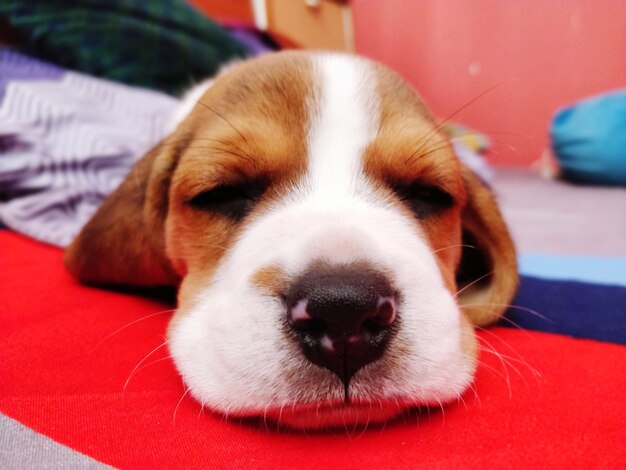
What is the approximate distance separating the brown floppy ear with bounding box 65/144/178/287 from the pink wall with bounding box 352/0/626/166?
319 cm

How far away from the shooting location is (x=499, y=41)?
5.48m

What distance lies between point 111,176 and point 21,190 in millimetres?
481

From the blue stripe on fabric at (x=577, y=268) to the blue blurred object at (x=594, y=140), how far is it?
3071mm

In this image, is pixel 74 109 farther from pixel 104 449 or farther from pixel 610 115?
pixel 610 115

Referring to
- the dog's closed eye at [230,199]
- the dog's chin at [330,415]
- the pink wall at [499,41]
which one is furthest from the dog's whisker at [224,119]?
the pink wall at [499,41]

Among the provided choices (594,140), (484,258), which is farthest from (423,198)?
(594,140)

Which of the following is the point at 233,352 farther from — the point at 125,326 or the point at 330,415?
the point at 125,326

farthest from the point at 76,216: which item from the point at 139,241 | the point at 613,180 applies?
the point at 613,180

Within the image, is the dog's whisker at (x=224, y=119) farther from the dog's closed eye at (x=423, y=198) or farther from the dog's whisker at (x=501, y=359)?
the dog's whisker at (x=501, y=359)

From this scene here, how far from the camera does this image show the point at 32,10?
3.78 m

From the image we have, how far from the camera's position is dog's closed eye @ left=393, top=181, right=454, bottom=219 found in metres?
1.86

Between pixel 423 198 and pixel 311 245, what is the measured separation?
662 millimetres

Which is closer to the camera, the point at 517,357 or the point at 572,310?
the point at 517,357

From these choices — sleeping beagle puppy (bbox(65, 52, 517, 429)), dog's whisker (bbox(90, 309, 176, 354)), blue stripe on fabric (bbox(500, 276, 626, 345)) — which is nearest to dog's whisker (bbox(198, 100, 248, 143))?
sleeping beagle puppy (bbox(65, 52, 517, 429))
